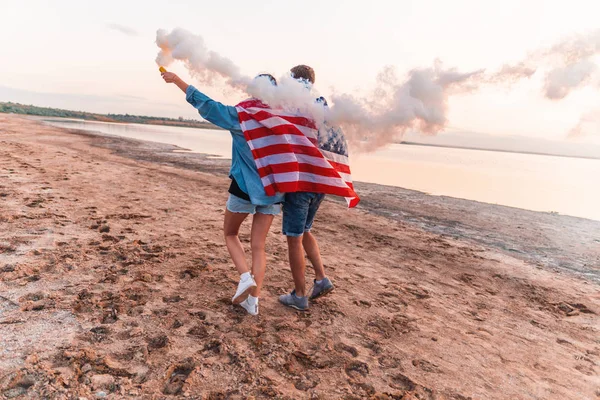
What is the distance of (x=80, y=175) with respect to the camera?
338 inches

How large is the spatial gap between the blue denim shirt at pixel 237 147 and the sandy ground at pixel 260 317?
1.06m

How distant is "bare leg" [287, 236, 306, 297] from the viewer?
10.3 ft

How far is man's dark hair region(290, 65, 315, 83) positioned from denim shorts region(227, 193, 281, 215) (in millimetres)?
1065

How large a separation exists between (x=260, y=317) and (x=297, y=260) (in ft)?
1.88

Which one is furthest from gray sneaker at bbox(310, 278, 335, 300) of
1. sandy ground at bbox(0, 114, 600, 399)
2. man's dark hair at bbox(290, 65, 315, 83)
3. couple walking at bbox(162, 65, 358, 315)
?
man's dark hair at bbox(290, 65, 315, 83)

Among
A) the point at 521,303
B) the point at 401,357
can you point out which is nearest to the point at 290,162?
the point at 401,357

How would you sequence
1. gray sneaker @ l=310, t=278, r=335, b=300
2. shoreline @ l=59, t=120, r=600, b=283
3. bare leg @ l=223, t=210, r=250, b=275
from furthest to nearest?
shoreline @ l=59, t=120, r=600, b=283, gray sneaker @ l=310, t=278, r=335, b=300, bare leg @ l=223, t=210, r=250, b=275

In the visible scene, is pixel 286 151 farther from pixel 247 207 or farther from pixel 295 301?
pixel 295 301

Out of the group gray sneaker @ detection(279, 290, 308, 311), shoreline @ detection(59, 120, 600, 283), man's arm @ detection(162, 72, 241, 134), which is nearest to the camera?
A: man's arm @ detection(162, 72, 241, 134)

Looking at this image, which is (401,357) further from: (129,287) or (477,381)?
(129,287)

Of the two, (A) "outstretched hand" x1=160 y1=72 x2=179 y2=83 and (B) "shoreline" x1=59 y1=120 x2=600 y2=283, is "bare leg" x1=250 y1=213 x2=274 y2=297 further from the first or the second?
(B) "shoreline" x1=59 y1=120 x2=600 y2=283

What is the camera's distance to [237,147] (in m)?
2.92

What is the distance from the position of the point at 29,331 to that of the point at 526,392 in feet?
11.4

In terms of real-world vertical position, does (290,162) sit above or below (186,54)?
below
